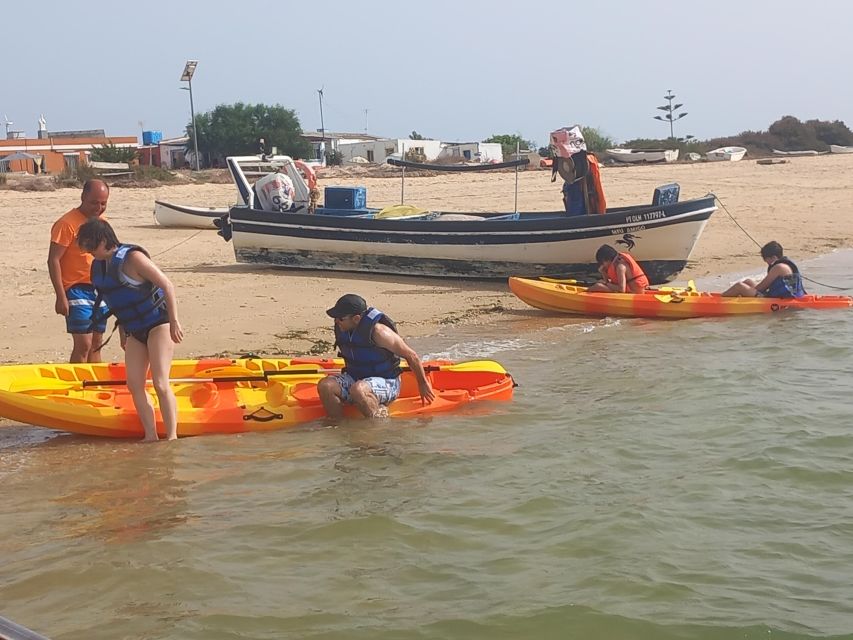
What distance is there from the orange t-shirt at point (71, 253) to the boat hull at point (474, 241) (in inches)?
272

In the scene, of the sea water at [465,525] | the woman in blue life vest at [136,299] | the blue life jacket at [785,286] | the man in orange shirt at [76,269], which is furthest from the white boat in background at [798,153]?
the woman in blue life vest at [136,299]

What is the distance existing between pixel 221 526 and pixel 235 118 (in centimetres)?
5041

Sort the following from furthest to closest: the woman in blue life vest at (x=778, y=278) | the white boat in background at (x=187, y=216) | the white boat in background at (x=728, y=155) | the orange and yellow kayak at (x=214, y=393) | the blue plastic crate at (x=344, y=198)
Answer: the white boat in background at (x=728, y=155)
the white boat in background at (x=187, y=216)
the blue plastic crate at (x=344, y=198)
the woman in blue life vest at (x=778, y=278)
the orange and yellow kayak at (x=214, y=393)

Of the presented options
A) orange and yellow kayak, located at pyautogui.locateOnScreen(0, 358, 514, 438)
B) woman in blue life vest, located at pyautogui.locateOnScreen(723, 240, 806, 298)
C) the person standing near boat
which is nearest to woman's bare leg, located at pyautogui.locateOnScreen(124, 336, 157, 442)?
orange and yellow kayak, located at pyautogui.locateOnScreen(0, 358, 514, 438)

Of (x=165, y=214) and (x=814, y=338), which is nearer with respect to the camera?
(x=814, y=338)

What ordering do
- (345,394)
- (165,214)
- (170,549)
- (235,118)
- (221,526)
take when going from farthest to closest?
(235,118) → (165,214) → (345,394) → (221,526) → (170,549)

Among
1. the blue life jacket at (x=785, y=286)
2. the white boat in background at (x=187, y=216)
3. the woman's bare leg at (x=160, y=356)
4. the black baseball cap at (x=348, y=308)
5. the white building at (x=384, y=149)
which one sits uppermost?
the white building at (x=384, y=149)

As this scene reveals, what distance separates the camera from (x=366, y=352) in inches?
279

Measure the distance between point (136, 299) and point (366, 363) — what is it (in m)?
1.74

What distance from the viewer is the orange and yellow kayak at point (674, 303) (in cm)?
1134

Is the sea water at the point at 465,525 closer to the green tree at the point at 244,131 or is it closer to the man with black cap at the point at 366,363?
the man with black cap at the point at 366,363

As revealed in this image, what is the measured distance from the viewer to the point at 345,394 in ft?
23.3

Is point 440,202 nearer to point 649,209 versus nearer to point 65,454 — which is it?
point 649,209

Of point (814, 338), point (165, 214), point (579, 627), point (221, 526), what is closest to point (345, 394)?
point (221, 526)
